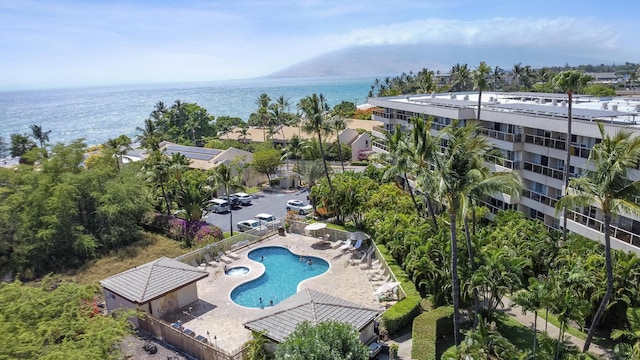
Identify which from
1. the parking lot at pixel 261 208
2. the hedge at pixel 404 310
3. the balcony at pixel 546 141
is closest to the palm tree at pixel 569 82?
the balcony at pixel 546 141

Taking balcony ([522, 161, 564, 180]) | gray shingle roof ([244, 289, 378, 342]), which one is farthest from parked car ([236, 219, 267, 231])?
balcony ([522, 161, 564, 180])

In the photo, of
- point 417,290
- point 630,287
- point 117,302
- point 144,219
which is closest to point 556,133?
point 630,287

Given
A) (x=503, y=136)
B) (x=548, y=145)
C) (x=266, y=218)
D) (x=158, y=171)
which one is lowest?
(x=266, y=218)

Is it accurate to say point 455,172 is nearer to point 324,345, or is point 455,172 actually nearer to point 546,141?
point 324,345

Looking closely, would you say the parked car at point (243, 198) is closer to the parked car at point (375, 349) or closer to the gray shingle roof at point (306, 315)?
the gray shingle roof at point (306, 315)

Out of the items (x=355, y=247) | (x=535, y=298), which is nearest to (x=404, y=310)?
(x=535, y=298)

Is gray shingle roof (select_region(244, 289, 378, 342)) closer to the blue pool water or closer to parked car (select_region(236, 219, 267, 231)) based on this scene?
the blue pool water
